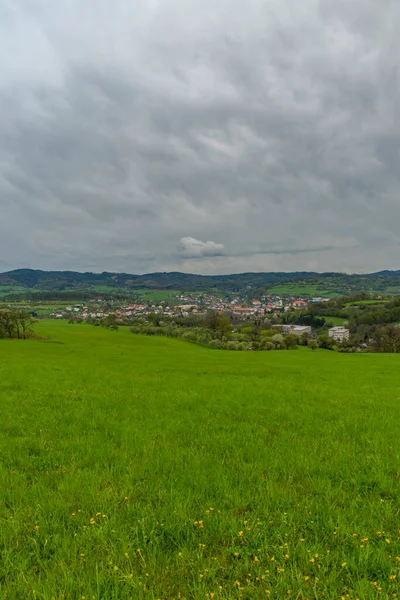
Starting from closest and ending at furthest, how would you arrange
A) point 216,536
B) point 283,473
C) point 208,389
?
point 216,536 → point 283,473 → point 208,389

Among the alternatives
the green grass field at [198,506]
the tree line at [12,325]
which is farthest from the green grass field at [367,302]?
the green grass field at [198,506]

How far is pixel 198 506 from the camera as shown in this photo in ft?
16.1

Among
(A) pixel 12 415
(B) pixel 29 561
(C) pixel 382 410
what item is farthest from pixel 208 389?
(B) pixel 29 561

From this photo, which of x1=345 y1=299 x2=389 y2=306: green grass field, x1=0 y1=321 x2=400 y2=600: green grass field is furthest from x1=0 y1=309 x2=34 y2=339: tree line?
x1=345 y1=299 x2=389 y2=306: green grass field

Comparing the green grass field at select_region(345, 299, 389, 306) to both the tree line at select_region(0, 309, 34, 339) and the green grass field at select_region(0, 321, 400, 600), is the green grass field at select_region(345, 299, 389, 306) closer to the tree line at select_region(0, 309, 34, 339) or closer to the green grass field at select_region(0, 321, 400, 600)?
the tree line at select_region(0, 309, 34, 339)

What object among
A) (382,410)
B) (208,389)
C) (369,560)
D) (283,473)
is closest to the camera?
(369,560)

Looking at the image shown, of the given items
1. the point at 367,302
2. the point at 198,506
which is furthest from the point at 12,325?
the point at 367,302

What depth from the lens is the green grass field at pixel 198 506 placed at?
11.6 feet

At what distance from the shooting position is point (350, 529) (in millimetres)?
4328

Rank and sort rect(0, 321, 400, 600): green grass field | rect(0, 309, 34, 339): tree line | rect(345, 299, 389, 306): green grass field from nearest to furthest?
1. rect(0, 321, 400, 600): green grass field
2. rect(0, 309, 34, 339): tree line
3. rect(345, 299, 389, 306): green grass field

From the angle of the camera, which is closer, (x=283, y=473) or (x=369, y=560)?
(x=369, y=560)

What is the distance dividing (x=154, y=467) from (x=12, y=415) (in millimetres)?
6084

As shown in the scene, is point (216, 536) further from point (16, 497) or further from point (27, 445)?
point (27, 445)

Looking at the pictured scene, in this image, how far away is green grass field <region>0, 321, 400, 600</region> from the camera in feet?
11.6
